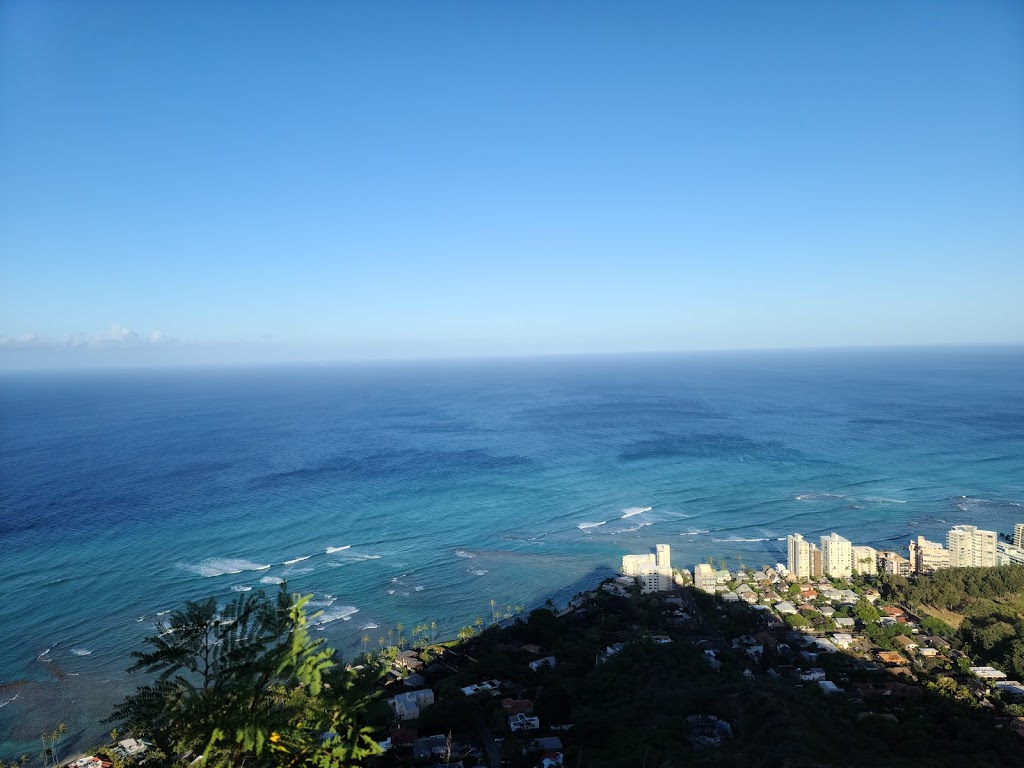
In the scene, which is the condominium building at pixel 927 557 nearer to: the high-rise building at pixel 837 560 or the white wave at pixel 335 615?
the high-rise building at pixel 837 560

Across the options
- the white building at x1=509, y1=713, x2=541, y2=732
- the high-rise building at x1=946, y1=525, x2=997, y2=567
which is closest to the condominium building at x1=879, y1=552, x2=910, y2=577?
the high-rise building at x1=946, y1=525, x2=997, y2=567

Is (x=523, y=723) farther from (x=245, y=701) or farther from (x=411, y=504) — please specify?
(x=411, y=504)

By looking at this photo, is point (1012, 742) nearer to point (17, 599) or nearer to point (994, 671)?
point (994, 671)

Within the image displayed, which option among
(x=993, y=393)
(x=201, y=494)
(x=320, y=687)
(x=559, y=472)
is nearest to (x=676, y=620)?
(x=320, y=687)

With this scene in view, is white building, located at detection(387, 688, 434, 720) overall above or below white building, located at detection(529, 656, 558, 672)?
above

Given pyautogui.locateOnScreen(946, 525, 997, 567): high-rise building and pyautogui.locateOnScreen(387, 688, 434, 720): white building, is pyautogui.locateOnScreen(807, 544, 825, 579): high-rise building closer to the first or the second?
pyautogui.locateOnScreen(946, 525, 997, 567): high-rise building

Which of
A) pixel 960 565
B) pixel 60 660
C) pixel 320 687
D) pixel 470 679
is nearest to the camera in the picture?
pixel 320 687

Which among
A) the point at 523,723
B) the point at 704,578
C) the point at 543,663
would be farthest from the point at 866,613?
the point at 523,723
